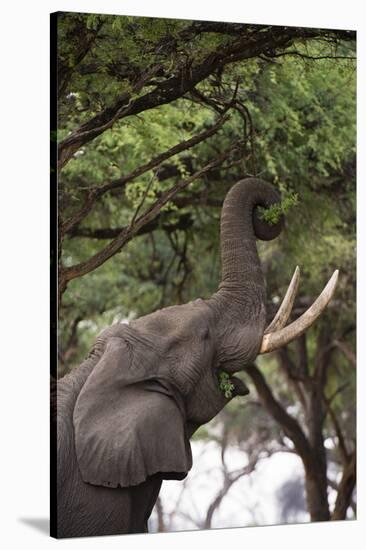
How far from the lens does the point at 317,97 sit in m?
10.3

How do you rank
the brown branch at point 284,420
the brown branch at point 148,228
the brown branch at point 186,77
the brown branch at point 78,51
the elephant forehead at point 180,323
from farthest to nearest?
the brown branch at point 284,420 → the brown branch at point 148,228 → the brown branch at point 186,77 → the brown branch at point 78,51 → the elephant forehead at point 180,323

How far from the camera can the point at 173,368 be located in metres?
7.15

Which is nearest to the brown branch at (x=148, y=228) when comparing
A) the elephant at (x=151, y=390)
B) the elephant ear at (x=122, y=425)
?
the elephant at (x=151, y=390)

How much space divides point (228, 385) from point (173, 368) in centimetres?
31

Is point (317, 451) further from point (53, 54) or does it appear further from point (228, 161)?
point (53, 54)

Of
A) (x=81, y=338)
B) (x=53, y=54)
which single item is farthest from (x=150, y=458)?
(x=81, y=338)

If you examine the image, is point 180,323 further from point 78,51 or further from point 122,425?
point 78,51

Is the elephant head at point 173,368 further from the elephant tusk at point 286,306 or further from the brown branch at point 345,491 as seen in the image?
the brown branch at point 345,491

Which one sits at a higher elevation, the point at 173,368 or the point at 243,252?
the point at 243,252

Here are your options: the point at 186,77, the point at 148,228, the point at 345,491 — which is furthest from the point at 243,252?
the point at 345,491

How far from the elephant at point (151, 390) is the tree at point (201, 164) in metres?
0.72

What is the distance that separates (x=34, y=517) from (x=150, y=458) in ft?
3.38

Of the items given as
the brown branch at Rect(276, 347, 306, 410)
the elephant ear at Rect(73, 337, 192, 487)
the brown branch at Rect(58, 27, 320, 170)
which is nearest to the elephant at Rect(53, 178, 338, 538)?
the elephant ear at Rect(73, 337, 192, 487)

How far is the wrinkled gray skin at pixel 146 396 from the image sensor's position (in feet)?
23.2
